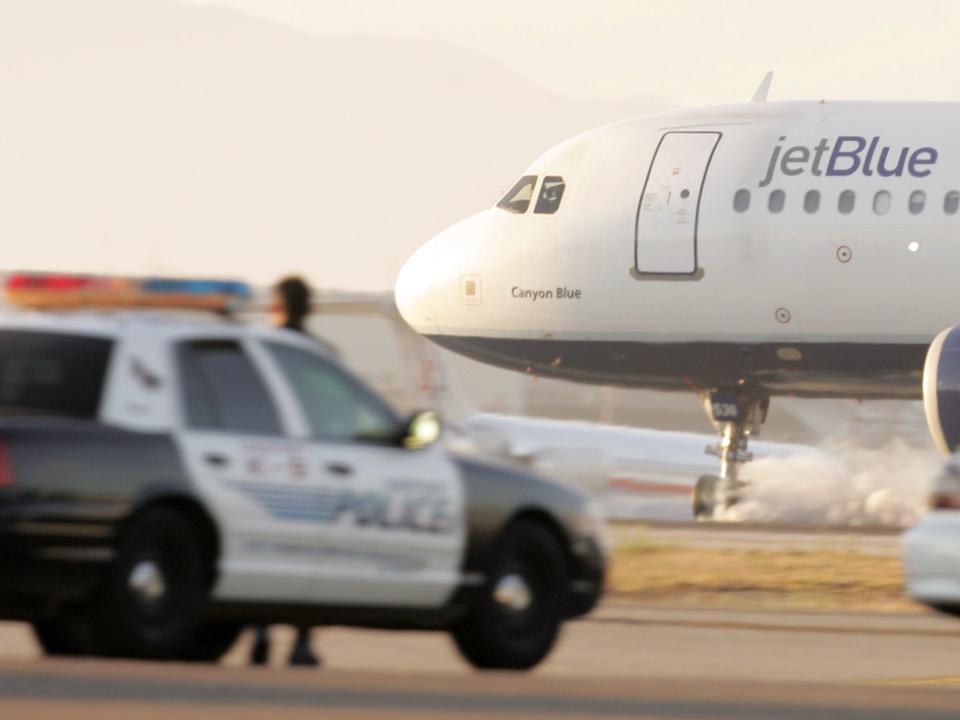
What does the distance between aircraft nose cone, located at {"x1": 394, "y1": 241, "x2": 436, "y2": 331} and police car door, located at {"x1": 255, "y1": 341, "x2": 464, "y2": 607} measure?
19.4 metres

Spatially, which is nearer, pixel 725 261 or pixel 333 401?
pixel 333 401

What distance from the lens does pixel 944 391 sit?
79.6 feet

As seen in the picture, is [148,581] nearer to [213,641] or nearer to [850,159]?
A: [213,641]

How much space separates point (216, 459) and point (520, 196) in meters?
20.4

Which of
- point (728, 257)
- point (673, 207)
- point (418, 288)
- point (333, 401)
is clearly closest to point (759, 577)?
point (333, 401)

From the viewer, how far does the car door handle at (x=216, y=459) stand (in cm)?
1050

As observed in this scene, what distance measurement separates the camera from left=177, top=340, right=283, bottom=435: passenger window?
10773mm

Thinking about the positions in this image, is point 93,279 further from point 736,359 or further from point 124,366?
point 736,359

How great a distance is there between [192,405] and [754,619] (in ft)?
21.2

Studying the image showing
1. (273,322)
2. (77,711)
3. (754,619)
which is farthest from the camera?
(754,619)

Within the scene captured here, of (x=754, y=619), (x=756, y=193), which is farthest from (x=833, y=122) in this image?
(x=754, y=619)

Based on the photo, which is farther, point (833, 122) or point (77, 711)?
point (833, 122)

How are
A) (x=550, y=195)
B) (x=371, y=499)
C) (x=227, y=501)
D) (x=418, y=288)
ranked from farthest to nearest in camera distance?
(x=418, y=288) < (x=550, y=195) < (x=371, y=499) < (x=227, y=501)

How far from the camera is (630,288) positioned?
29.2 meters
